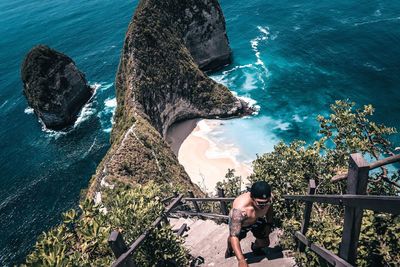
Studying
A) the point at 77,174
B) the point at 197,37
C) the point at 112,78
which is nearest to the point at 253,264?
the point at 77,174

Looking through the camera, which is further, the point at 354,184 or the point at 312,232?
the point at 312,232

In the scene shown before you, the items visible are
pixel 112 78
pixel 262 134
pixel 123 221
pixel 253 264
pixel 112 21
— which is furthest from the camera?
pixel 112 21

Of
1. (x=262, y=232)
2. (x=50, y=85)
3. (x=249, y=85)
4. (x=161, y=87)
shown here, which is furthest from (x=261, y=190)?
(x=50, y=85)

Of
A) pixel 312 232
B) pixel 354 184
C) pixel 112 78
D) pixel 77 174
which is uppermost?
pixel 354 184

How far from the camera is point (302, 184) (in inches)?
439

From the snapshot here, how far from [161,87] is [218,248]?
147 feet

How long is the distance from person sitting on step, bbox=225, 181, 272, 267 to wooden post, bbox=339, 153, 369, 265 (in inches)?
103

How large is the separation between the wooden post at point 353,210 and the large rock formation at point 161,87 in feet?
103

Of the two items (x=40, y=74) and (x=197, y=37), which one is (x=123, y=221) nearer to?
(x=40, y=74)

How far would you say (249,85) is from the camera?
213 feet

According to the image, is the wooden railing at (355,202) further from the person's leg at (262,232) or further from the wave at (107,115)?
the wave at (107,115)

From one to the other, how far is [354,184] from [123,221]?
16.5 ft

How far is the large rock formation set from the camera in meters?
39.3

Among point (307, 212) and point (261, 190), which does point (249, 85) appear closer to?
point (261, 190)
